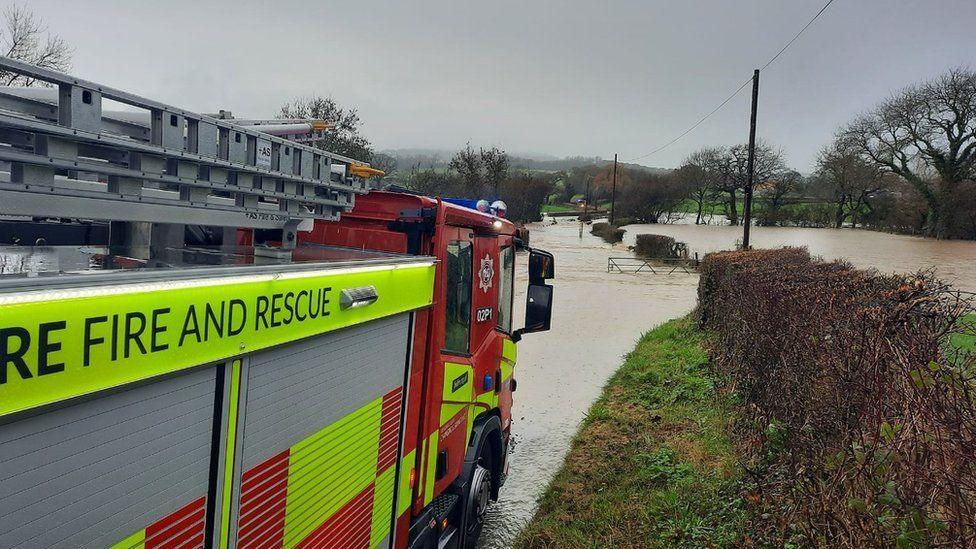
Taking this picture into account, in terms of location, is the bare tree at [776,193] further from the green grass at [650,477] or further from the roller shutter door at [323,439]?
the roller shutter door at [323,439]

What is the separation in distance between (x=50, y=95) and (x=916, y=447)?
3497 millimetres

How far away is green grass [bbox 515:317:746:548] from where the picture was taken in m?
4.49

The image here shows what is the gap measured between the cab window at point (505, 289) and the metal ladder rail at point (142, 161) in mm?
2194

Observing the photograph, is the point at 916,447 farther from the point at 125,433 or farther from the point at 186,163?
the point at 186,163

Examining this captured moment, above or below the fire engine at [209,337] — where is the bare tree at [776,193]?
above

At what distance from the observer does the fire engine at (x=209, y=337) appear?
130 cm

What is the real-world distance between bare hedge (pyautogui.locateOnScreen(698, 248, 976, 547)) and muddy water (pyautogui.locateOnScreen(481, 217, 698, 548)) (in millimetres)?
2076

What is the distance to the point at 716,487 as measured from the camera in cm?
486

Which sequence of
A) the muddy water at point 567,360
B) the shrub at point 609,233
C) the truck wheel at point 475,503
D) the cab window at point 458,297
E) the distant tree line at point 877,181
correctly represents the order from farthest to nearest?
the shrub at point 609,233 < the distant tree line at point 877,181 < the muddy water at point 567,360 < the truck wheel at point 475,503 < the cab window at point 458,297

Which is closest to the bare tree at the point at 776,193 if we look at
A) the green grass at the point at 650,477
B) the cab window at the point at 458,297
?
the green grass at the point at 650,477

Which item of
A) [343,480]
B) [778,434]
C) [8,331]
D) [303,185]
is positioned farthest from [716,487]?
[8,331]

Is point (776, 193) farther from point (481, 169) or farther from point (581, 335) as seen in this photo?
point (581, 335)

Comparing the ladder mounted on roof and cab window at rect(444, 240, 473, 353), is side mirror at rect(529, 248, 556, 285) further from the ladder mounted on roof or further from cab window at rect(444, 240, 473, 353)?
the ladder mounted on roof

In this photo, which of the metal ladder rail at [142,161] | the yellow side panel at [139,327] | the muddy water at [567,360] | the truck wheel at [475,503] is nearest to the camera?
the yellow side panel at [139,327]
